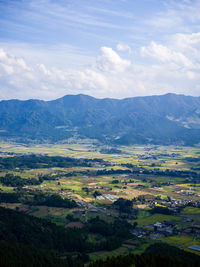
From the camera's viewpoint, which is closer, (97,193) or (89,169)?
(97,193)

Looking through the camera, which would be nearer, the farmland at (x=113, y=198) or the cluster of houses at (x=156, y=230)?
the cluster of houses at (x=156, y=230)

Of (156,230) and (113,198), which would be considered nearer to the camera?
(156,230)

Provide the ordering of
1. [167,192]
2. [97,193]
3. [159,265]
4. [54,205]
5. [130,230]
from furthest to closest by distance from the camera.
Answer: [167,192]
[97,193]
[54,205]
[130,230]
[159,265]

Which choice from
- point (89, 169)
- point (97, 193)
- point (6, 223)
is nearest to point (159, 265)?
point (6, 223)

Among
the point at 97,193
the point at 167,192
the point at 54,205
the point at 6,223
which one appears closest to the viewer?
the point at 6,223

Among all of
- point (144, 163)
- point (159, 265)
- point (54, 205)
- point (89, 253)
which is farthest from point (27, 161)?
point (159, 265)

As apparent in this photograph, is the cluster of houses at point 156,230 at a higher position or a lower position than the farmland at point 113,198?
lower

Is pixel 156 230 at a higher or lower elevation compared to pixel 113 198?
lower

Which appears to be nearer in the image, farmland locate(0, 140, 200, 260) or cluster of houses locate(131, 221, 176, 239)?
cluster of houses locate(131, 221, 176, 239)

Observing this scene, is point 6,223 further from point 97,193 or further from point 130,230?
point 97,193

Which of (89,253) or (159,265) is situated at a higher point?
(159,265)

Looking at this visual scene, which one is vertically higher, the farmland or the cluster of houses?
the farmland
